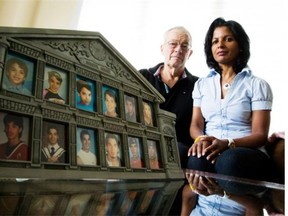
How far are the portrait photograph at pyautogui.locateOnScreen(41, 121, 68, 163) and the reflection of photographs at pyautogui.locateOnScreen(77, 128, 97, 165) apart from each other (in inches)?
0.9

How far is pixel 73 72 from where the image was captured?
1.45 ft

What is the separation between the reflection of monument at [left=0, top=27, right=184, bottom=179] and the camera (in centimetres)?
36

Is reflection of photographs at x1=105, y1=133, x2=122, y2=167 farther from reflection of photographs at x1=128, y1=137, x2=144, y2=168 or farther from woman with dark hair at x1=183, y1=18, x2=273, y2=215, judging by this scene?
woman with dark hair at x1=183, y1=18, x2=273, y2=215

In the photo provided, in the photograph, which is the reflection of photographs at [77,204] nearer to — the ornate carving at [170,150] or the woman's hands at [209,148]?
the ornate carving at [170,150]

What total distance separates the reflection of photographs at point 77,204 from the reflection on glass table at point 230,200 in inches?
3.9

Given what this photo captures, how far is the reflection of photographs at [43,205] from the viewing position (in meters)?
0.22

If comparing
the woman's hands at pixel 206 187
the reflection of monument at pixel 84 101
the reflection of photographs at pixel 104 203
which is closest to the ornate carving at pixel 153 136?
the reflection of monument at pixel 84 101

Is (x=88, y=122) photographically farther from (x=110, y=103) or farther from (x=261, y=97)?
(x=261, y=97)

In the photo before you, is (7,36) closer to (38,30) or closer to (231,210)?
(38,30)

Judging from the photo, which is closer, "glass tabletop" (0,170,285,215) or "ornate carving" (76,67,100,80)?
"glass tabletop" (0,170,285,215)

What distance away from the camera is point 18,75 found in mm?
372

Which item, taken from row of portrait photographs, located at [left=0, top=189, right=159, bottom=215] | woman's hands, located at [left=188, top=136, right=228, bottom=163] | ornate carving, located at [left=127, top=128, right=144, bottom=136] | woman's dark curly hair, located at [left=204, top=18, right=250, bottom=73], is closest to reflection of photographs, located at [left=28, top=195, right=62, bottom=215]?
row of portrait photographs, located at [left=0, top=189, right=159, bottom=215]

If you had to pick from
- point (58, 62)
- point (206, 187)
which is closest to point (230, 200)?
point (206, 187)

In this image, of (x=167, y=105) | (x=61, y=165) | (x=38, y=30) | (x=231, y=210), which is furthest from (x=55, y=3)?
(x=231, y=210)
